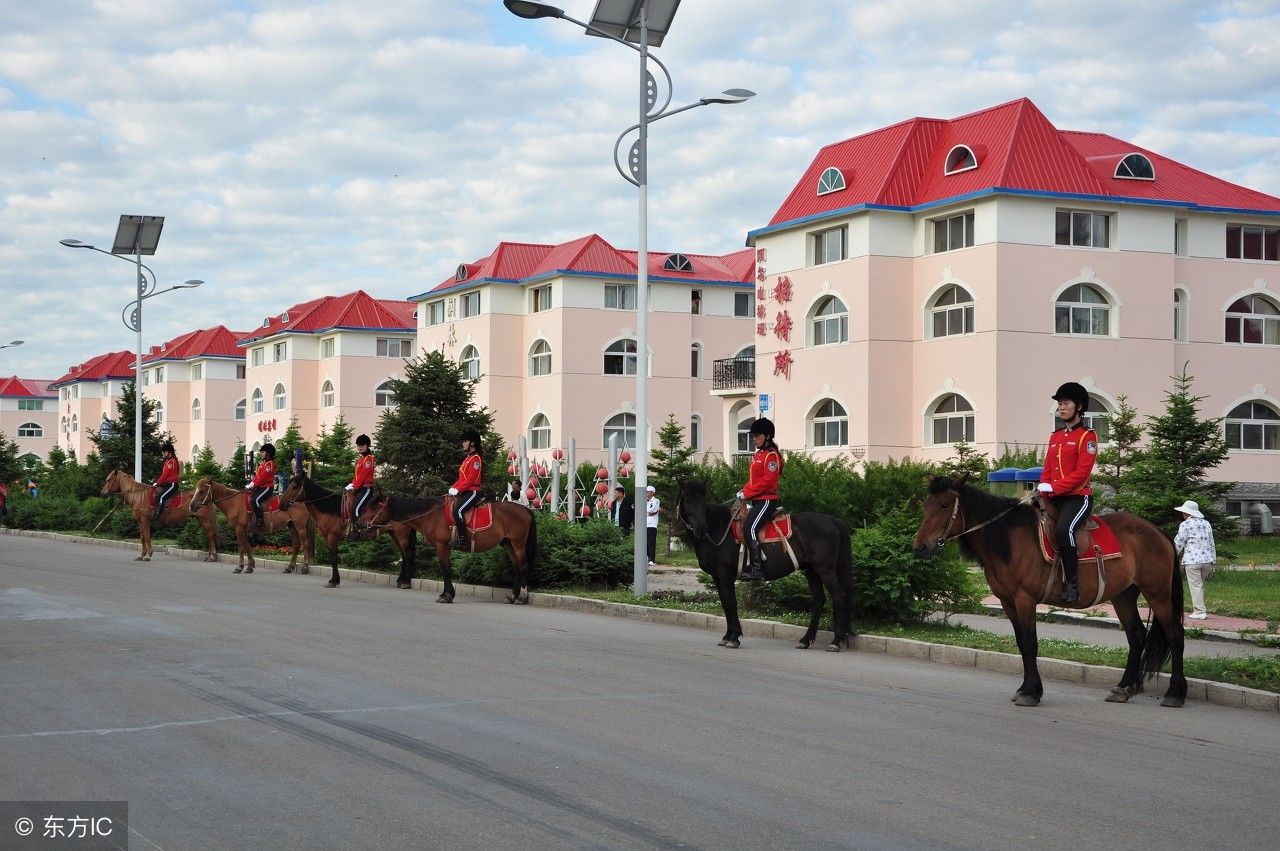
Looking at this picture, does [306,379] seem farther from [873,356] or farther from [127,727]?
[127,727]

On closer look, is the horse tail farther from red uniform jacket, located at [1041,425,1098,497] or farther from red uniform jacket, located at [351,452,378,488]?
red uniform jacket, located at [351,452,378,488]

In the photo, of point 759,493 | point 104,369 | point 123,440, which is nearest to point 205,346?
point 104,369

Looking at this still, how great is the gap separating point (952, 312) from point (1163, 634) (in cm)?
3690

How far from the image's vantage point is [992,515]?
1243cm

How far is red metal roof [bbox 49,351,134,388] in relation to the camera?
12432cm

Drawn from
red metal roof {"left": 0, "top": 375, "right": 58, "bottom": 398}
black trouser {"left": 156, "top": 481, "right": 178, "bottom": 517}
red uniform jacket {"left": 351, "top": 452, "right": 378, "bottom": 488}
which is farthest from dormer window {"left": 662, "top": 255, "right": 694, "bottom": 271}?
red metal roof {"left": 0, "top": 375, "right": 58, "bottom": 398}

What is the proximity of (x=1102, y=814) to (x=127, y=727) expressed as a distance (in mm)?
6445

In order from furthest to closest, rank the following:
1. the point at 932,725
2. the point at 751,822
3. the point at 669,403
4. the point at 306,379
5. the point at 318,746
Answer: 1. the point at 306,379
2. the point at 669,403
3. the point at 932,725
4. the point at 318,746
5. the point at 751,822

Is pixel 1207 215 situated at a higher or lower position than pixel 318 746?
higher

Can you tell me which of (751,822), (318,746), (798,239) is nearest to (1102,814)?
(751,822)

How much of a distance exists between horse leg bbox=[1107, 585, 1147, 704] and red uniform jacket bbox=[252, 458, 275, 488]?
20.9 m

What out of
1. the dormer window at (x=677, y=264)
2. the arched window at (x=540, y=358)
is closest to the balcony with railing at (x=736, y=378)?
the arched window at (x=540, y=358)

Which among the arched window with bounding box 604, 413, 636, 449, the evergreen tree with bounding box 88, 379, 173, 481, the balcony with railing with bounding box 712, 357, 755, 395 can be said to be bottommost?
the evergreen tree with bounding box 88, 379, 173, 481

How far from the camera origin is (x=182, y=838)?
676 centimetres
